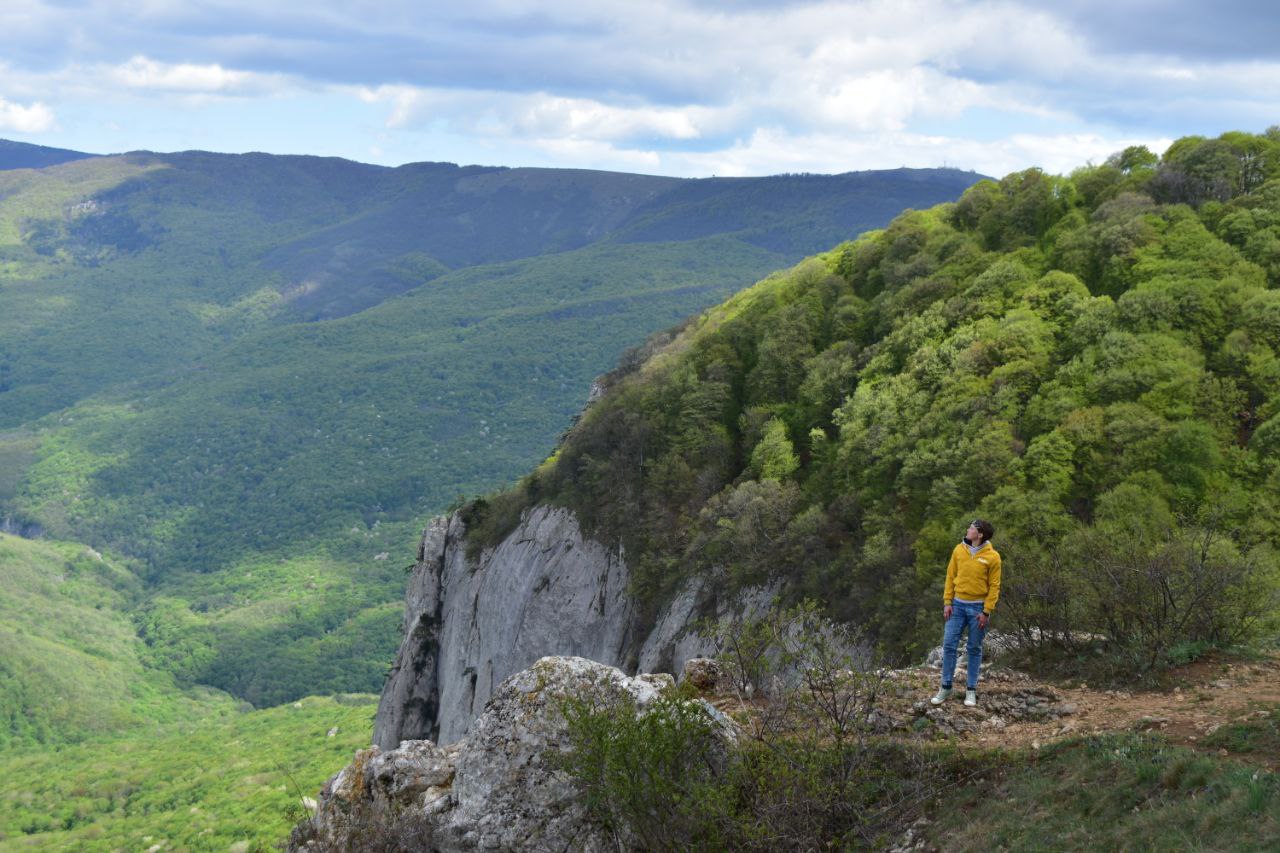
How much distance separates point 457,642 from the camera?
51.2 meters

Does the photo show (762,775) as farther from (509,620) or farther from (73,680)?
(73,680)

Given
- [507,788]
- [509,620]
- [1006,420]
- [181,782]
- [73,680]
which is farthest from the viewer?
[73,680]

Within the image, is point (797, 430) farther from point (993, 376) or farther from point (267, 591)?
point (267, 591)

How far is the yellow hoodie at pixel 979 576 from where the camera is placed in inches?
569

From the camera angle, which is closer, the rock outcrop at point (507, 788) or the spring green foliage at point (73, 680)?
the rock outcrop at point (507, 788)

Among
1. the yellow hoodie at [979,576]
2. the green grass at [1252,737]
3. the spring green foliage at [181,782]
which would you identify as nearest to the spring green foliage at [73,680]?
the spring green foliage at [181,782]

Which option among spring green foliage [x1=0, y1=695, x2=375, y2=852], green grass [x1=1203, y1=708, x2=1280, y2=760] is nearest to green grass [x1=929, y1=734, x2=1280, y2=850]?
green grass [x1=1203, y1=708, x2=1280, y2=760]

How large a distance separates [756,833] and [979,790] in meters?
2.98

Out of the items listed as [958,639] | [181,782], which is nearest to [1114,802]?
[958,639]

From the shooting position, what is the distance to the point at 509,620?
153 feet

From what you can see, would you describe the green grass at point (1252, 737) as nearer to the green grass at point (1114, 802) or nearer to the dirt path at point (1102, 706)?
the dirt path at point (1102, 706)

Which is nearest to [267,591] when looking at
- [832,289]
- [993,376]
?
[832,289]

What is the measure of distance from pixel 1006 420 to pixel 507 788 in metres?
22.4

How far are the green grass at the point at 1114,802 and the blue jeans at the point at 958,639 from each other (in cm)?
218
